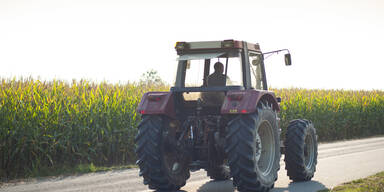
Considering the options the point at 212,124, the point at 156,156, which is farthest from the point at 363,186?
the point at 156,156

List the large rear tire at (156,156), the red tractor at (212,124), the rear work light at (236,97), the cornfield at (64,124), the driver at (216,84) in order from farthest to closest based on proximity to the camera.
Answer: the cornfield at (64,124)
the driver at (216,84)
the large rear tire at (156,156)
the rear work light at (236,97)
the red tractor at (212,124)

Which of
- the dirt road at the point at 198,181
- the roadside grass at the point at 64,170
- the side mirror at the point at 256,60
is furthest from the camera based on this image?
the roadside grass at the point at 64,170

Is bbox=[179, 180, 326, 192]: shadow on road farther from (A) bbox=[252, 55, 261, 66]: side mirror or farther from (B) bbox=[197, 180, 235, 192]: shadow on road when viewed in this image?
(A) bbox=[252, 55, 261, 66]: side mirror

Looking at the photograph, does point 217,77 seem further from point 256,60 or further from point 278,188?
point 278,188

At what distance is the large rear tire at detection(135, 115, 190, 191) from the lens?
24.6ft

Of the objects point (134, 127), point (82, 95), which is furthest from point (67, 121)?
point (134, 127)

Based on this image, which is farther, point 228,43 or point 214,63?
point 214,63

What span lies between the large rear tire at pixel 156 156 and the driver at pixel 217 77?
1.05 m

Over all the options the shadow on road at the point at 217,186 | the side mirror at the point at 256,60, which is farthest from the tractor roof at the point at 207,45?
the shadow on road at the point at 217,186

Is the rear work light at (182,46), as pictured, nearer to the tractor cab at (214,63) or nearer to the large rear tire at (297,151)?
the tractor cab at (214,63)

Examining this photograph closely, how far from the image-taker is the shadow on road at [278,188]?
8.20 metres

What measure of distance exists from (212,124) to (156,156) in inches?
40.7

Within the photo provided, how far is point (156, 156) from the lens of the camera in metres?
7.48

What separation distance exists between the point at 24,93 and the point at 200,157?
679 cm
